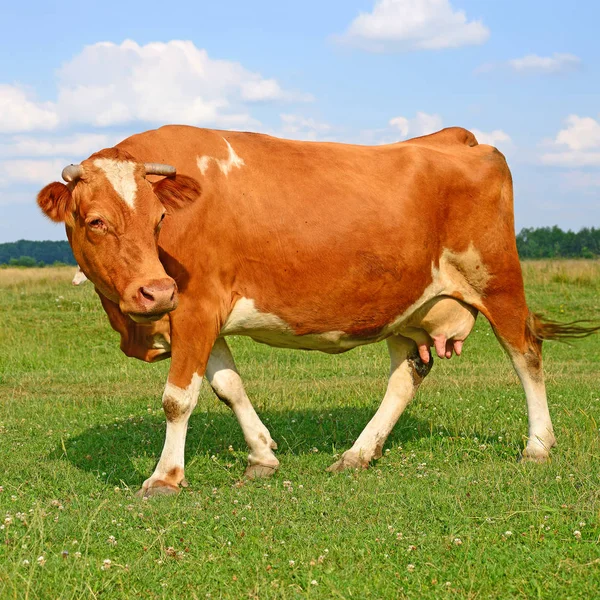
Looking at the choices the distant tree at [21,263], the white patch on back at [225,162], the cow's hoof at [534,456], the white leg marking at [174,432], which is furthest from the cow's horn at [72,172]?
the distant tree at [21,263]

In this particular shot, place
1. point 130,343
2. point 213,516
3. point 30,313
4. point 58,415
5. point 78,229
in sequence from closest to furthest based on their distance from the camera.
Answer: point 213,516, point 78,229, point 130,343, point 58,415, point 30,313

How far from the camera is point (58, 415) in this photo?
10.6 meters

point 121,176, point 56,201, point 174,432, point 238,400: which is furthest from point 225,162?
point 174,432

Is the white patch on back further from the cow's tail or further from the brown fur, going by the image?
the cow's tail

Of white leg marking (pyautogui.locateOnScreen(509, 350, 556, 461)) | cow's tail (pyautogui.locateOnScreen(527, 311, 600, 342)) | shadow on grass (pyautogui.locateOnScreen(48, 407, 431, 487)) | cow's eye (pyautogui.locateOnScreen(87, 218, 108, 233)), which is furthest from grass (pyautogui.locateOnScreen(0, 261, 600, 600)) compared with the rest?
cow's eye (pyautogui.locateOnScreen(87, 218, 108, 233))

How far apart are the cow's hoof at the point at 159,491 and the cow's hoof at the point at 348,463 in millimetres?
1563

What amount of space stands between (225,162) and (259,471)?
2777 millimetres

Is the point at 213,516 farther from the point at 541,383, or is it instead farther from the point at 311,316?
the point at 541,383

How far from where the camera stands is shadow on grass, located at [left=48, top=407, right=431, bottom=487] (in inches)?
331

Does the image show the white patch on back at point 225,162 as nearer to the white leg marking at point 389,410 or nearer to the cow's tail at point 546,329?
the white leg marking at point 389,410

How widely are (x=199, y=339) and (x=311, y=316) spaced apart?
3.57ft

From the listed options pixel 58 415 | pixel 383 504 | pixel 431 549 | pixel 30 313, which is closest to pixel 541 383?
pixel 383 504

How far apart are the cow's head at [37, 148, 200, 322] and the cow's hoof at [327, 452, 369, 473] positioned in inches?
97.2

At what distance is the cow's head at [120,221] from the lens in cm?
662
